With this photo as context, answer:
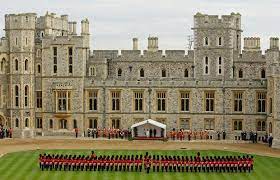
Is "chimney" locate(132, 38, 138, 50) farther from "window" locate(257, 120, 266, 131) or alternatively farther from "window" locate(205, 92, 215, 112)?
"window" locate(257, 120, 266, 131)

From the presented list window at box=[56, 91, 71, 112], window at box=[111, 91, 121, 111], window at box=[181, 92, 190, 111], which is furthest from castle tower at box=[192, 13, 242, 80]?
window at box=[56, 91, 71, 112]

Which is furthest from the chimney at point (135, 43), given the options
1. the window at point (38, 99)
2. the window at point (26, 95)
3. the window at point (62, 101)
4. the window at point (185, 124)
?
the window at point (26, 95)

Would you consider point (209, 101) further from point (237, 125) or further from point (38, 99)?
point (38, 99)

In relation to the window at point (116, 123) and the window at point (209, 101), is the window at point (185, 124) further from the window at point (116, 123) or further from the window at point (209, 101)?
the window at point (116, 123)

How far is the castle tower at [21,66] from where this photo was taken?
215ft

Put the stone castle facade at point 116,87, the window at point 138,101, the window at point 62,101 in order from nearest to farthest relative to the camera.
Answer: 1. the stone castle facade at point 116,87
2. the window at point 138,101
3. the window at point 62,101

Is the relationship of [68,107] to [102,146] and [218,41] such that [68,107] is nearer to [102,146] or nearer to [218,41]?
[102,146]

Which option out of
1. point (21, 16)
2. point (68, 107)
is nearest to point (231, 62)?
point (68, 107)

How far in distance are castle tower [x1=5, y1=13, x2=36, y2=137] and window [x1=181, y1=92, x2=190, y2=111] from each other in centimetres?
1439

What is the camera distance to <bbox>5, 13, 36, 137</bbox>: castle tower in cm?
6556

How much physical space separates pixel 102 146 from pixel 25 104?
1257 cm

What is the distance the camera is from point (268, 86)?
62.1 meters

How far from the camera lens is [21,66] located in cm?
6556

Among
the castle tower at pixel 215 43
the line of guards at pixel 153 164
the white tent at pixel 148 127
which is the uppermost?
the castle tower at pixel 215 43
